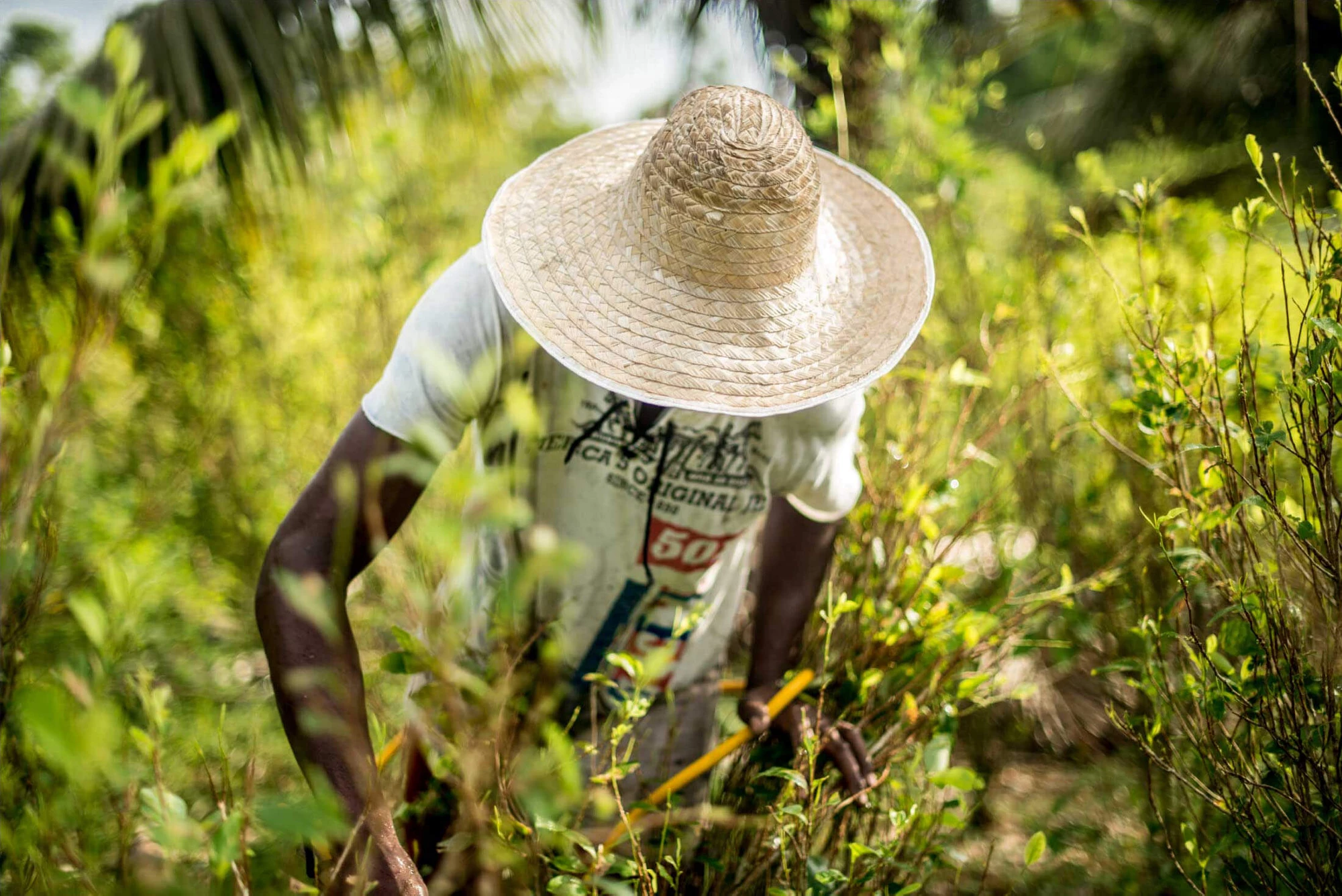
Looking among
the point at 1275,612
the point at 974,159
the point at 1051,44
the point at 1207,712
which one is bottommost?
the point at 1051,44

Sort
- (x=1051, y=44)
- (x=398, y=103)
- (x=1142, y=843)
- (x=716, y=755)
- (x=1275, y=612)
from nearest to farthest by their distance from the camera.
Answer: (x=1275, y=612) → (x=716, y=755) → (x=1142, y=843) → (x=398, y=103) → (x=1051, y=44)

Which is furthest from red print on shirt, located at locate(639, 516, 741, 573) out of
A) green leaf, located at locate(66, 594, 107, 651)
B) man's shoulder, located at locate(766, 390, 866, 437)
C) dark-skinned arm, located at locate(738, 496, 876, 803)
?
green leaf, located at locate(66, 594, 107, 651)

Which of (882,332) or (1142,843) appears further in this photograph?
(1142,843)

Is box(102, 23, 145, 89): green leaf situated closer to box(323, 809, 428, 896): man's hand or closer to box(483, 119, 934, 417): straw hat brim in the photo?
box(483, 119, 934, 417): straw hat brim

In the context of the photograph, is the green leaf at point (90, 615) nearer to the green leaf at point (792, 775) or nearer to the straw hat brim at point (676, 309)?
the straw hat brim at point (676, 309)

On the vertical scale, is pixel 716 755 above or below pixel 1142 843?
above

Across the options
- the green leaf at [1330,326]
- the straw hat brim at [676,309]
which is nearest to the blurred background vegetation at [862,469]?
the green leaf at [1330,326]

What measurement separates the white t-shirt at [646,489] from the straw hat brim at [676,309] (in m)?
0.19

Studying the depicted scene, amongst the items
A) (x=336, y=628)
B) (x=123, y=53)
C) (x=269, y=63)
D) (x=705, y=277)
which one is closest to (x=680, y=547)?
(x=705, y=277)

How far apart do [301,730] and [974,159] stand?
2489 millimetres

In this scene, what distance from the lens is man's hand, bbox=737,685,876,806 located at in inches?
62.6

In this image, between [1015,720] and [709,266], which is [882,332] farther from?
[1015,720]

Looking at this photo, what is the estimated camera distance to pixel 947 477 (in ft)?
5.98

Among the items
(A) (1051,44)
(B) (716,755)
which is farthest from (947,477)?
(A) (1051,44)
